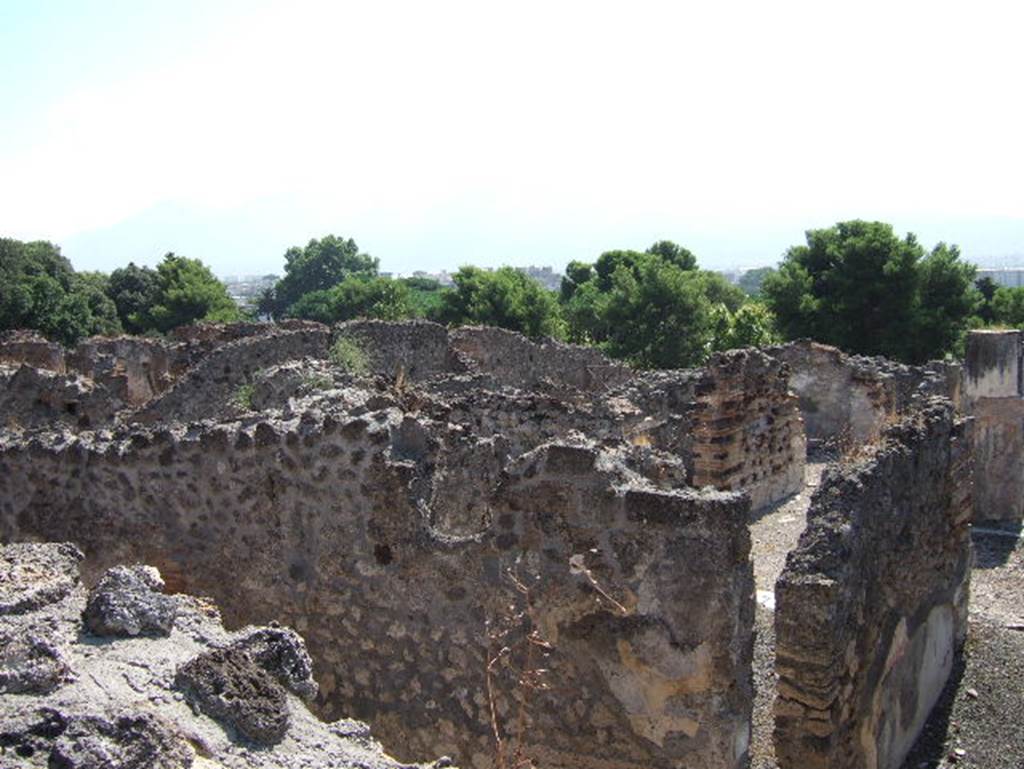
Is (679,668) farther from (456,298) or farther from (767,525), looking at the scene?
(456,298)

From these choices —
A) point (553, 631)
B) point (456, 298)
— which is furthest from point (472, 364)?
point (456, 298)

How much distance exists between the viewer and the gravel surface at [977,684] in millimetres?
7914

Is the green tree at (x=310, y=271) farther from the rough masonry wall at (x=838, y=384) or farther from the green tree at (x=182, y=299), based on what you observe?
the rough masonry wall at (x=838, y=384)

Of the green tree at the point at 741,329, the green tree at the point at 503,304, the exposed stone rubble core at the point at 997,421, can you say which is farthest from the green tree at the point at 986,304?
the exposed stone rubble core at the point at 997,421

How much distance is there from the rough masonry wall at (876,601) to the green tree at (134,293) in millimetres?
46850

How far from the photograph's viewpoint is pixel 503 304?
39.5 m

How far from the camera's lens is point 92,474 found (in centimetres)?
711

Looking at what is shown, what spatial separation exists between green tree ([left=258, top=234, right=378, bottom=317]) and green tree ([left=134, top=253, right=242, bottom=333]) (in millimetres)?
Result: 37896

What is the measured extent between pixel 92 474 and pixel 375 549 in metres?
2.31

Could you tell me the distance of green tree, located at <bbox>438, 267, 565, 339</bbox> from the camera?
127 ft

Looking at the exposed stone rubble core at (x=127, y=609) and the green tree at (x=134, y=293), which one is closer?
the exposed stone rubble core at (x=127, y=609)

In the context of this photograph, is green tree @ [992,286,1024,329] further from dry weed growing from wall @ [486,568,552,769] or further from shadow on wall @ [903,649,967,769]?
dry weed growing from wall @ [486,568,552,769]

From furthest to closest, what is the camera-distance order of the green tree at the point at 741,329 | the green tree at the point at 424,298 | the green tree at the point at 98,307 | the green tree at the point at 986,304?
the green tree at the point at 424,298 → the green tree at the point at 98,307 → the green tree at the point at 986,304 → the green tree at the point at 741,329

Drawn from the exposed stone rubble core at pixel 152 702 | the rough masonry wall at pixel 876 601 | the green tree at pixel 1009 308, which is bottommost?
the rough masonry wall at pixel 876 601
